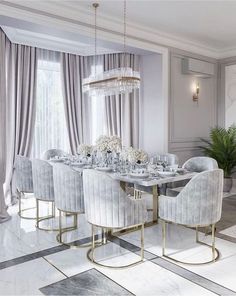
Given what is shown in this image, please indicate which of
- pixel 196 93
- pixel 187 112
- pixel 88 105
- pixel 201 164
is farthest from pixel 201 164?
pixel 88 105

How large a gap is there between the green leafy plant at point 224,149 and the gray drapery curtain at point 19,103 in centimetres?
350

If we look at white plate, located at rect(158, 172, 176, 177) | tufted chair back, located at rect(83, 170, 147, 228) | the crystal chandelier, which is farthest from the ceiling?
tufted chair back, located at rect(83, 170, 147, 228)

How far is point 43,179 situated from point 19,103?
2.01 metres

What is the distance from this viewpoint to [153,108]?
5727 millimetres

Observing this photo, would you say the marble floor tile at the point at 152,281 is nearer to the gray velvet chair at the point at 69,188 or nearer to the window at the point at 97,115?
the gray velvet chair at the point at 69,188

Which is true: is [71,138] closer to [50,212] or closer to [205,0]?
[50,212]

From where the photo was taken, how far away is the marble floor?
2385 millimetres

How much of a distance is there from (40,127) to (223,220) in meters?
3.45

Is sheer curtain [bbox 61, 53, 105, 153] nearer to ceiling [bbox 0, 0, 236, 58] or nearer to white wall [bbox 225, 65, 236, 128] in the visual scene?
ceiling [bbox 0, 0, 236, 58]

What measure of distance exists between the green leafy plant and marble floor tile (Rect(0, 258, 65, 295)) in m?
4.20

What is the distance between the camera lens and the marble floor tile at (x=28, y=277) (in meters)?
A: 2.36

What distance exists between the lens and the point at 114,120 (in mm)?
5852

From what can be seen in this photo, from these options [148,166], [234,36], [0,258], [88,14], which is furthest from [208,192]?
[234,36]

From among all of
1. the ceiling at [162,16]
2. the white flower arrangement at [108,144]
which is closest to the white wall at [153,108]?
the ceiling at [162,16]
